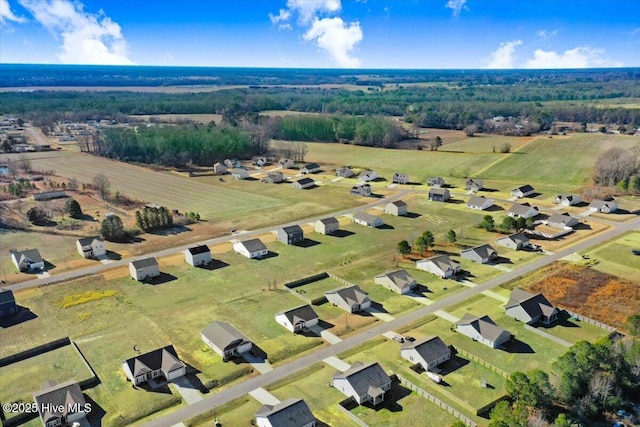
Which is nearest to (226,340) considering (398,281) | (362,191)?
(398,281)

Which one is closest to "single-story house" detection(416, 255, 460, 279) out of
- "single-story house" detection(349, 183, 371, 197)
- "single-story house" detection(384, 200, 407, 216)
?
"single-story house" detection(384, 200, 407, 216)

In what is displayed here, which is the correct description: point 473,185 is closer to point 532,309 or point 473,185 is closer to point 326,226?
point 326,226

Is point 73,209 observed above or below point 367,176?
above

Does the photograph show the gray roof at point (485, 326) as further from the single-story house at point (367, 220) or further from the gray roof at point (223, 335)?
the single-story house at point (367, 220)

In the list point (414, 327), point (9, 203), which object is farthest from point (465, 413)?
point (9, 203)

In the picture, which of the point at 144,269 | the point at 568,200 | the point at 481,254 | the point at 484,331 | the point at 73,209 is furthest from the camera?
the point at 568,200

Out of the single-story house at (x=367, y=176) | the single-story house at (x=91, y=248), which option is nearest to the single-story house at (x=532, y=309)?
the single-story house at (x=91, y=248)
